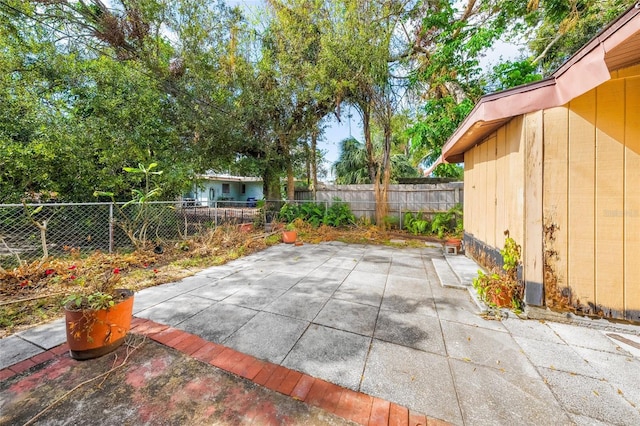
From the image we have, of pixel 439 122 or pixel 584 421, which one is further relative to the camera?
pixel 439 122

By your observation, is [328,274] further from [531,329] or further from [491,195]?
[491,195]

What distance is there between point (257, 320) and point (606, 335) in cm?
327

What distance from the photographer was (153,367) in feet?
5.81

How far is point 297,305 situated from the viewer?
2801mm

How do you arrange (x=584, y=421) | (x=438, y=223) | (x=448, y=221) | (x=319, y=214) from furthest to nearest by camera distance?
(x=319, y=214), (x=448, y=221), (x=438, y=223), (x=584, y=421)

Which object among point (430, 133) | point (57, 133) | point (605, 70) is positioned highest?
point (430, 133)

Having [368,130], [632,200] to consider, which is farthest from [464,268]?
[368,130]

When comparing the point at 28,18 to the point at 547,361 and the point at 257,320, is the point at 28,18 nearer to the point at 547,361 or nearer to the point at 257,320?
the point at 257,320

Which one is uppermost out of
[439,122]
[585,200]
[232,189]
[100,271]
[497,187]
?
[439,122]

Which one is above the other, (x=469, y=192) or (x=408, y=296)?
(x=469, y=192)

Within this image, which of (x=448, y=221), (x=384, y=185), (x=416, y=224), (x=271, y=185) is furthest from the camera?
(x=271, y=185)

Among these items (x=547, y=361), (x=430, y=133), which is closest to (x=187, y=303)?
(x=547, y=361)

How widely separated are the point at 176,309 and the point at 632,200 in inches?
183

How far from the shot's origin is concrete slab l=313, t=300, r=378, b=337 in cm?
234
